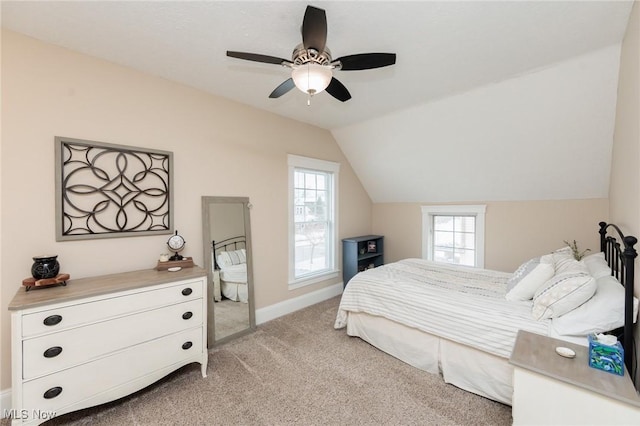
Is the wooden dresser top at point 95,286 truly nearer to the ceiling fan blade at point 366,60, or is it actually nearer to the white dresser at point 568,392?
the ceiling fan blade at point 366,60

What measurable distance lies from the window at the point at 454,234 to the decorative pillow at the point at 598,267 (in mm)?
1514

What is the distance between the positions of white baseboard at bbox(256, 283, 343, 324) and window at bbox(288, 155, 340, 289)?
Result: 7.5 inches

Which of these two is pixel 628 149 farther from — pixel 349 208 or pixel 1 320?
pixel 1 320

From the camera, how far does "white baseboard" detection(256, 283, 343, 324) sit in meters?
3.46

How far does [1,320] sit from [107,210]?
3.21 ft

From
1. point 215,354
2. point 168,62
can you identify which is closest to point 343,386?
point 215,354

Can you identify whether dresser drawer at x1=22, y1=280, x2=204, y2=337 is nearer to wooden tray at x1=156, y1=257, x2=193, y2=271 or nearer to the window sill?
wooden tray at x1=156, y1=257, x2=193, y2=271

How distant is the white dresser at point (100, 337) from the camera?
5.28 ft

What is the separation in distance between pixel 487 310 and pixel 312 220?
100 inches

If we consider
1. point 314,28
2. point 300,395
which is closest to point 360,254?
point 300,395

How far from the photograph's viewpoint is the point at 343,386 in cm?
223

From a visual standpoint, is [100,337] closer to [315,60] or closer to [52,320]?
[52,320]

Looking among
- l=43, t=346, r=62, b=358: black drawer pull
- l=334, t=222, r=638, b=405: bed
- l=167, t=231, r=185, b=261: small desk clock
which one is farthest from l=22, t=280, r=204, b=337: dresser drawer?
l=334, t=222, r=638, b=405: bed

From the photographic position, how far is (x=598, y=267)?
2191mm
